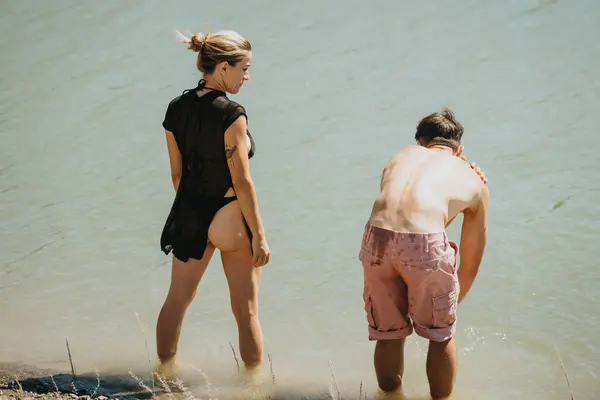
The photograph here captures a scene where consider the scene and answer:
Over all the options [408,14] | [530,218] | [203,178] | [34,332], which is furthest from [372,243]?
[408,14]

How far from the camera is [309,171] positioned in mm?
7422

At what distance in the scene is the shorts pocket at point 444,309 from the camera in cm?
395

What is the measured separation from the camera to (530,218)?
6488 millimetres

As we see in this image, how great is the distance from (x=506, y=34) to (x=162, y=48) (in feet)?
11.5

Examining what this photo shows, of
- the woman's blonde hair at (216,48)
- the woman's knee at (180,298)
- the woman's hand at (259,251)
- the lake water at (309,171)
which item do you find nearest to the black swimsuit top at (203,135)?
the woman's blonde hair at (216,48)

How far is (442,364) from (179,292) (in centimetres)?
122

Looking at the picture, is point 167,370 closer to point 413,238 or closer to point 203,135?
point 203,135

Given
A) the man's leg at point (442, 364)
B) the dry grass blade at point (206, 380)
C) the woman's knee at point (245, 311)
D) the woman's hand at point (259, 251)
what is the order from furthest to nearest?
the dry grass blade at point (206, 380), the woman's knee at point (245, 311), the woman's hand at point (259, 251), the man's leg at point (442, 364)

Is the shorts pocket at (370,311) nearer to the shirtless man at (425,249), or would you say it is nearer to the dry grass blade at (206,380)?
the shirtless man at (425,249)

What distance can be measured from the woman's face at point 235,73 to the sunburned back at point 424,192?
0.74 metres

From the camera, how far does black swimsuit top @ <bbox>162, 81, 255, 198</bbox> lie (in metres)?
4.13

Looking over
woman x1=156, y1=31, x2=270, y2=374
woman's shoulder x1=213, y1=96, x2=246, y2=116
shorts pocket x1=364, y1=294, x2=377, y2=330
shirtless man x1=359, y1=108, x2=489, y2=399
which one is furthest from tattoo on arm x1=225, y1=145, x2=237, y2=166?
shorts pocket x1=364, y1=294, x2=377, y2=330

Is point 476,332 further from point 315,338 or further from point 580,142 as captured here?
point 580,142

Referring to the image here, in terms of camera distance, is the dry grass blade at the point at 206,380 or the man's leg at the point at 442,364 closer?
the man's leg at the point at 442,364
